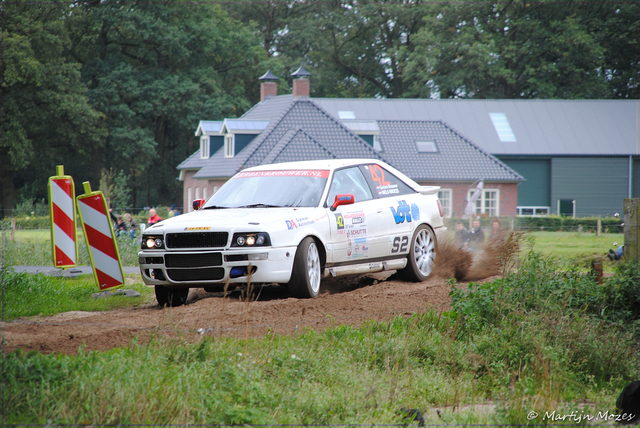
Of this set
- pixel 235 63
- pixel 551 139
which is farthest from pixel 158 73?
pixel 551 139

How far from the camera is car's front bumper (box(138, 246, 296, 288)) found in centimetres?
880

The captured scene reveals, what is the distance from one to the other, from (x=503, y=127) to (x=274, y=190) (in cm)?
4460

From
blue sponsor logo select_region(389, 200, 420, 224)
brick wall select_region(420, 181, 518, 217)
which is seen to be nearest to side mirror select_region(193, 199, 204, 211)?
blue sponsor logo select_region(389, 200, 420, 224)

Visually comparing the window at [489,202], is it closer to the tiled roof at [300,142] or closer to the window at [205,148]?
the tiled roof at [300,142]

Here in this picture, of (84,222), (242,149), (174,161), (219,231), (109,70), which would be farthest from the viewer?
(174,161)

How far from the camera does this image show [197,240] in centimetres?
899

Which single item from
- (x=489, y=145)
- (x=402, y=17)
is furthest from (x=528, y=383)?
(x=402, y=17)

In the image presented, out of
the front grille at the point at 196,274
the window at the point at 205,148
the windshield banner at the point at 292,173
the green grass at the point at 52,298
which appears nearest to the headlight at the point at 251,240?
the front grille at the point at 196,274

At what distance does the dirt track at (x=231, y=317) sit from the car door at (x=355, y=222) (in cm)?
55

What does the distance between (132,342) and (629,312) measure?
5.05 m

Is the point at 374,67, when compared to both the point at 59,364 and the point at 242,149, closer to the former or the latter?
the point at 242,149

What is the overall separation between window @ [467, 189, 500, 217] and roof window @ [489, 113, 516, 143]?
620 centimetres

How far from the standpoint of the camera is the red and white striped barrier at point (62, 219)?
11.5 m

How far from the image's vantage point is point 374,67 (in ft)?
222
